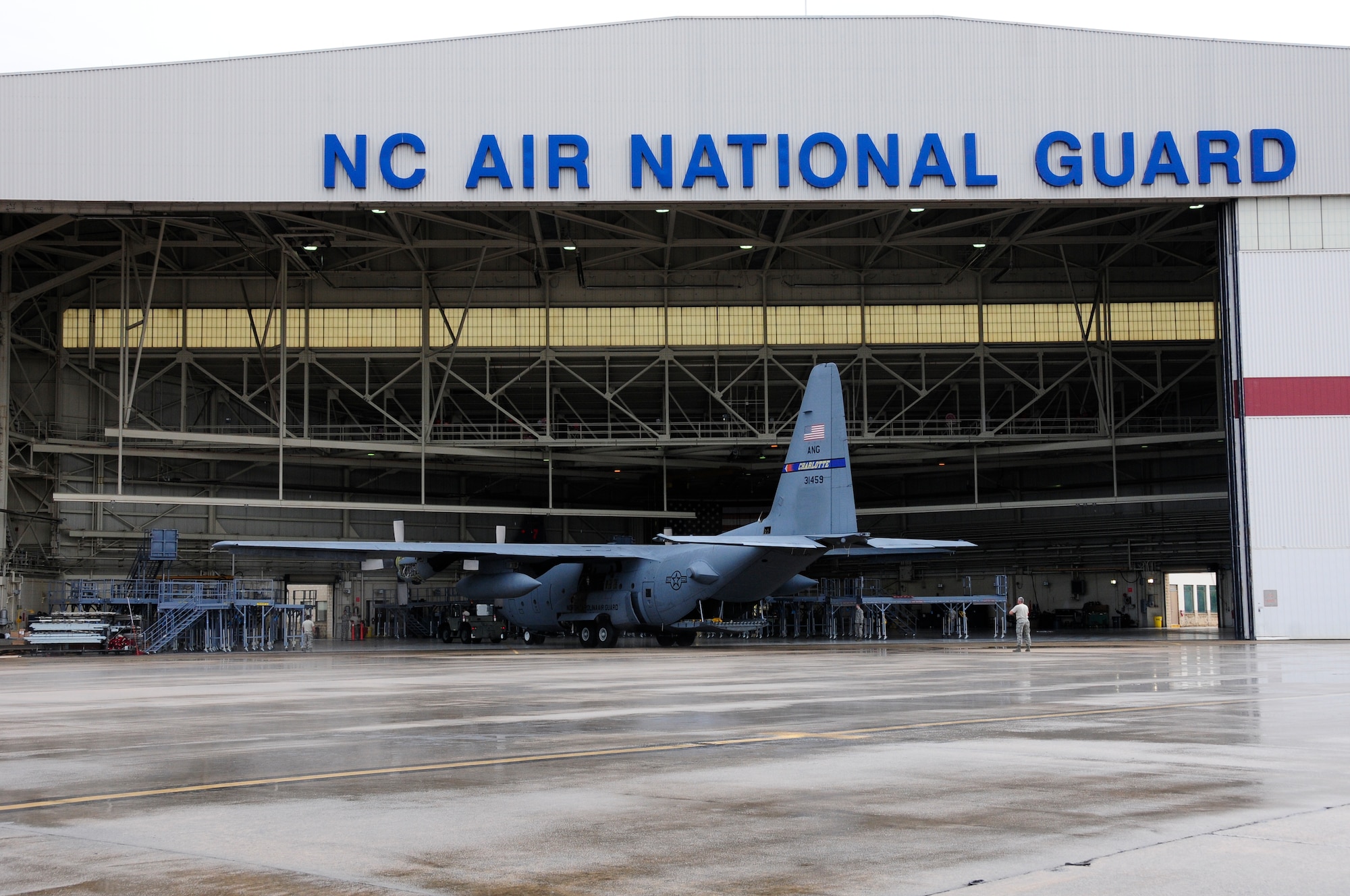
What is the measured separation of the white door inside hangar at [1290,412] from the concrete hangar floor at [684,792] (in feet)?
75.2

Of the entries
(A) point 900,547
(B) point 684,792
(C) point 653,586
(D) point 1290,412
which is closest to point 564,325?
(C) point 653,586

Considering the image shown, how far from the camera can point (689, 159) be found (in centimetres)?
3944

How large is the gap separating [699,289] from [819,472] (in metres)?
17.9

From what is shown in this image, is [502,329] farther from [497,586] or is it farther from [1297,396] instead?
[1297,396]

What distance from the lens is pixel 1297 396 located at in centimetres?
3900

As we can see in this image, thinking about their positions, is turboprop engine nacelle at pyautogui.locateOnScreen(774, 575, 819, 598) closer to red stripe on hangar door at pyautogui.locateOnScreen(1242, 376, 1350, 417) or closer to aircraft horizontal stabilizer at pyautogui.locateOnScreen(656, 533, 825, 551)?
aircraft horizontal stabilizer at pyautogui.locateOnScreen(656, 533, 825, 551)

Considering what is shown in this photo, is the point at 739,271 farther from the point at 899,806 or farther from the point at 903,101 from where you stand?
the point at 899,806

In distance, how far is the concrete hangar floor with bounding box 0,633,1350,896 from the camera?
5672 millimetres

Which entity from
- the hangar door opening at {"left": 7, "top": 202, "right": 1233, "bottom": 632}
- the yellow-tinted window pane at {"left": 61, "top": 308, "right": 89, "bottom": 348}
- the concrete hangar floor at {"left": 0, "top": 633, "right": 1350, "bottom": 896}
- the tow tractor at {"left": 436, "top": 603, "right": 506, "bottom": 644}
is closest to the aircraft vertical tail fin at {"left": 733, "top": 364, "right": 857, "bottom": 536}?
the hangar door opening at {"left": 7, "top": 202, "right": 1233, "bottom": 632}

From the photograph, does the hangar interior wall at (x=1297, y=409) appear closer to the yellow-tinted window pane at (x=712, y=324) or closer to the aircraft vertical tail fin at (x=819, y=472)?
the aircraft vertical tail fin at (x=819, y=472)

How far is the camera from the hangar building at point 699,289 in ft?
129

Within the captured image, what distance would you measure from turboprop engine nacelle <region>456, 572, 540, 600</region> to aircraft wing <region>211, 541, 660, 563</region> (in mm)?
951

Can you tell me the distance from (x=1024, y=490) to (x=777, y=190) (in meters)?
33.3

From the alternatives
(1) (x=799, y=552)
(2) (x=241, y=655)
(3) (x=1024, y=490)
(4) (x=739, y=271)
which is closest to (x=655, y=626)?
(1) (x=799, y=552)
